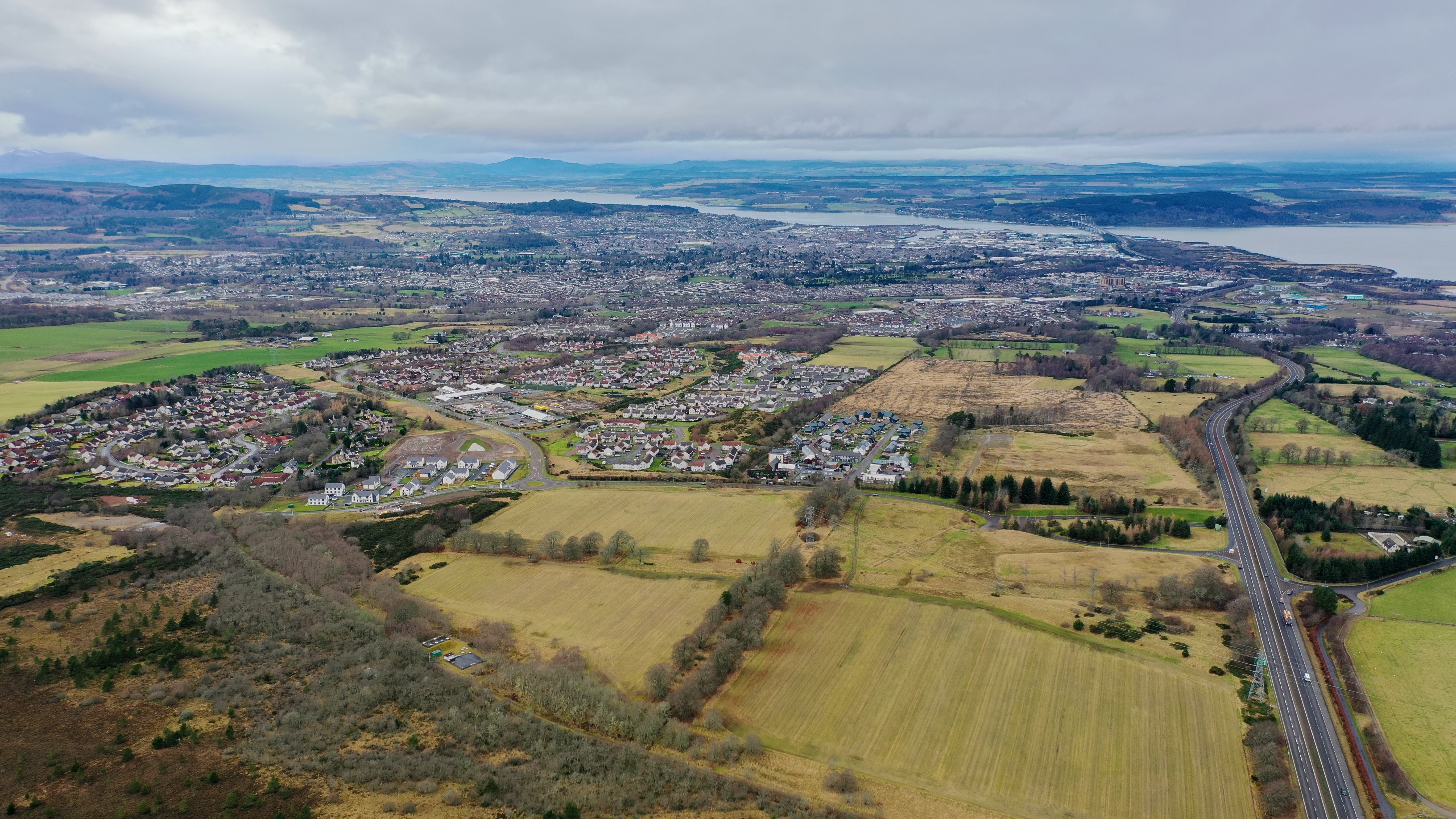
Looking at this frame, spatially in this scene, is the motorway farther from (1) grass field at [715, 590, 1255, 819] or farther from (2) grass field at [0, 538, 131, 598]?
(2) grass field at [0, 538, 131, 598]

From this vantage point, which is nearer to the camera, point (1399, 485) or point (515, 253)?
point (1399, 485)

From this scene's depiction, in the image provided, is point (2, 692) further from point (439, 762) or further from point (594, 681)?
point (594, 681)

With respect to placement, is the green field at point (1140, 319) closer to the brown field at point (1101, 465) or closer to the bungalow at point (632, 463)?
the brown field at point (1101, 465)

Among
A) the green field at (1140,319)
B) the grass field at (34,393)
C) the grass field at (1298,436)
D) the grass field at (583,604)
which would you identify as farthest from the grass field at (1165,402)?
the grass field at (34,393)

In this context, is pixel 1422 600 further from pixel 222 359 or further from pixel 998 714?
pixel 222 359

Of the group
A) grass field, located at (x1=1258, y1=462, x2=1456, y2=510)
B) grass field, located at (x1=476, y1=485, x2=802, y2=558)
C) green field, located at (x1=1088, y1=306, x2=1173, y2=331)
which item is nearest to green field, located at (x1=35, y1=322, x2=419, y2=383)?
grass field, located at (x1=476, y1=485, x2=802, y2=558)

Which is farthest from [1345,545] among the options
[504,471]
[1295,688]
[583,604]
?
[504,471]

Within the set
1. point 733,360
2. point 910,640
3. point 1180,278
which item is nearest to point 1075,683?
point 910,640
